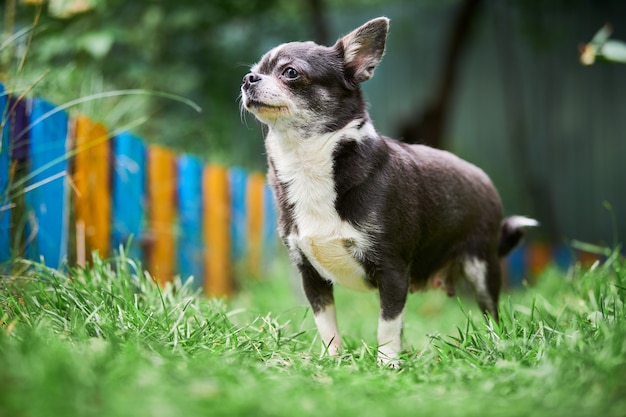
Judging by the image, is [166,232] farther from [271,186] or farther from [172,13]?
[172,13]

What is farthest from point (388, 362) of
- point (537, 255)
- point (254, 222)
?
point (537, 255)

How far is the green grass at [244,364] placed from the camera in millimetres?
1669

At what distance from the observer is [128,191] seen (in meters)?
4.61

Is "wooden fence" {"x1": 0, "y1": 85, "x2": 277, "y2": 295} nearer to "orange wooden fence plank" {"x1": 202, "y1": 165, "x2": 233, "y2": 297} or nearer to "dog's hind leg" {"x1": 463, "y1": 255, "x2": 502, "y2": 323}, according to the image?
"orange wooden fence plank" {"x1": 202, "y1": 165, "x2": 233, "y2": 297}

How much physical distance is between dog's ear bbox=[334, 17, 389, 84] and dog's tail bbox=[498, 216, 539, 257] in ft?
4.54

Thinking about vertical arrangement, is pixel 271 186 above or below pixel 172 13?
below

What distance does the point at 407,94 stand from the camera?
11047 millimetres

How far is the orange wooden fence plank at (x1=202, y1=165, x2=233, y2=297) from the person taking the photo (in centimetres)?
612

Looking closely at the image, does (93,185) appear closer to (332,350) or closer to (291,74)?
(291,74)

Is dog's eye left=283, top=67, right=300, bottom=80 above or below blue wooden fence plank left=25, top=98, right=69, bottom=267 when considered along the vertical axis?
above

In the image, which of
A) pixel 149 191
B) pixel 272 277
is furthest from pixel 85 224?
pixel 272 277

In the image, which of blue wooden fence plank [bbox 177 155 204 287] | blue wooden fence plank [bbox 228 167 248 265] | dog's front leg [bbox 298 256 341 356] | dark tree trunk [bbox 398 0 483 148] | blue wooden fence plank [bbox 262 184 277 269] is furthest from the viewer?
dark tree trunk [bbox 398 0 483 148]

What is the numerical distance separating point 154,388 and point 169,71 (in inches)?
264

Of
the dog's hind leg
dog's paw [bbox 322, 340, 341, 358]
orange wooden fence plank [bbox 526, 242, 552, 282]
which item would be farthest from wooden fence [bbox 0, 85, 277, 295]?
orange wooden fence plank [bbox 526, 242, 552, 282]
